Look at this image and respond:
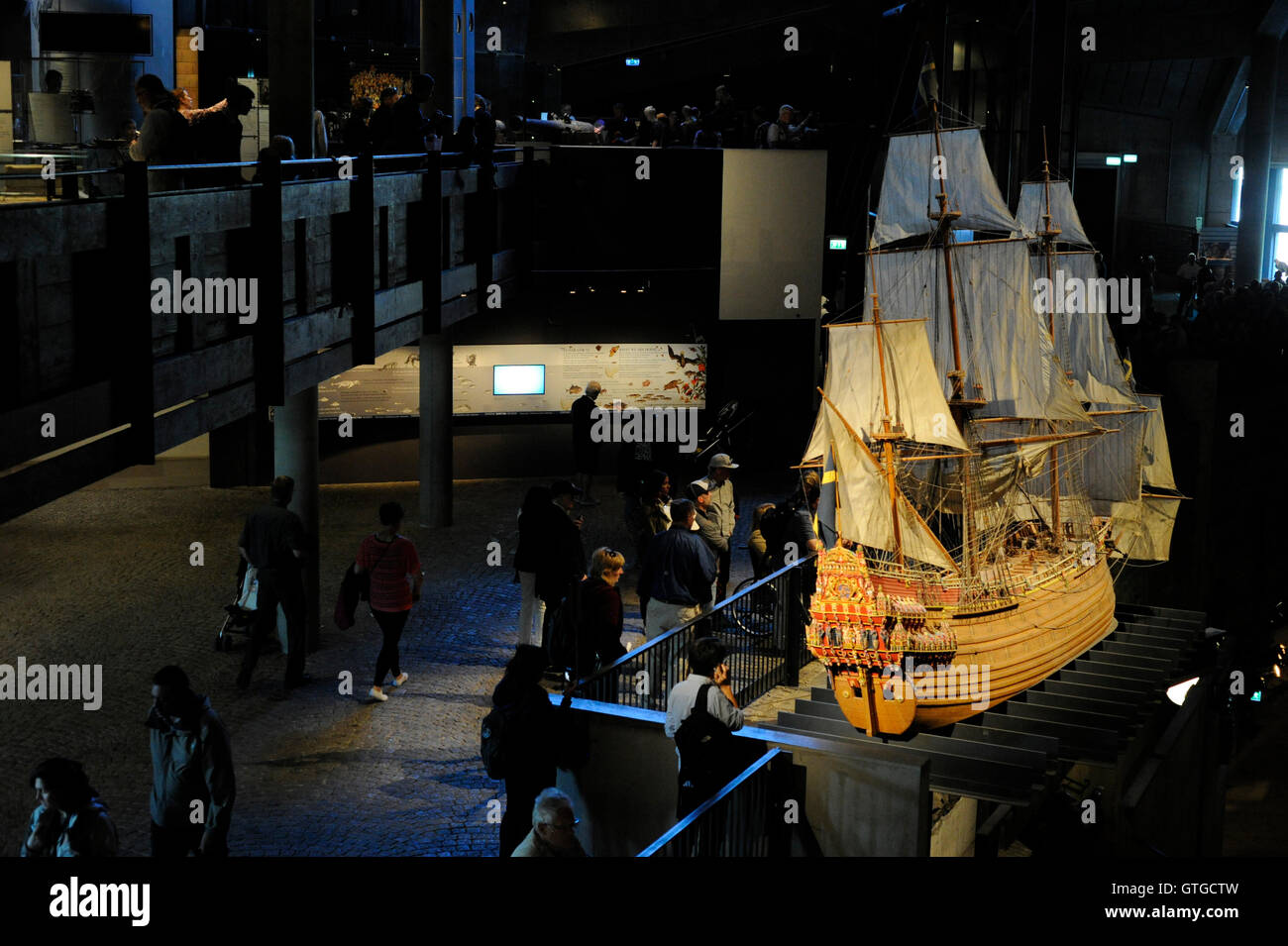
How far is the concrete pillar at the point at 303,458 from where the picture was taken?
1588 cm

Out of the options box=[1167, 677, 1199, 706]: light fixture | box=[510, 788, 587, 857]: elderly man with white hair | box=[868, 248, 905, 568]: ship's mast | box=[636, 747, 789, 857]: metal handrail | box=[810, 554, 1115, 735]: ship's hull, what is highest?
box=[868, 248, 905, 568]: ship's mast

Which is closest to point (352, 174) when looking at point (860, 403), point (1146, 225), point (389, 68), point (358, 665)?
point (358, 665)

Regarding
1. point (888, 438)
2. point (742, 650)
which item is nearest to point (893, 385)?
point (888, 438)

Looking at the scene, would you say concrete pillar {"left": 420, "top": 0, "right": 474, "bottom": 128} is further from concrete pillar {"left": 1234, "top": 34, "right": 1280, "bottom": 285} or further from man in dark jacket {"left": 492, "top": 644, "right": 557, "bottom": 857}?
concrete pillar {"left": 1234, "top": 34, "right": 1280, "bottom": 285}

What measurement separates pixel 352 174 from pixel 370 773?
567 centimetres

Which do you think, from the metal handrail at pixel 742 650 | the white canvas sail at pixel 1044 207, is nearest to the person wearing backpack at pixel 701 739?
the metal handrail at pixel 742 650

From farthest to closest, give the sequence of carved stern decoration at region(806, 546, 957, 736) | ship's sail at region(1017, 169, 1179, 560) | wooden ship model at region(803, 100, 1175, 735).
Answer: ship's sail at region(1017, 169, 1179, 560) → wooden ship model at region(803, 100, 1175, 735) → carved stern decoration at region(806, 546, 957, 736)

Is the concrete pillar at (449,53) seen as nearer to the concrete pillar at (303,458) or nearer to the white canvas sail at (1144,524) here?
the concrete pillar at (303,458)

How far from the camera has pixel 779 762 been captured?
32.0 ft

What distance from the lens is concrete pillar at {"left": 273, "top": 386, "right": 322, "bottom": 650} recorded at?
15875 mm

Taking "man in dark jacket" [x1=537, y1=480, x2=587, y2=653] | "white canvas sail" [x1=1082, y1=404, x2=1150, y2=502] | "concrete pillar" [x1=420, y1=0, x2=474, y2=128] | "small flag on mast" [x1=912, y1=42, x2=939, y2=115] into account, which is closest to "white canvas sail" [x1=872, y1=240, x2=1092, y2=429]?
"white canvas sail" [x1=1082, y1=404, x2=1150, y2=502]

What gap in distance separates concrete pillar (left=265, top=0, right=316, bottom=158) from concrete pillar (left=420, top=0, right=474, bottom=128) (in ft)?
18.8

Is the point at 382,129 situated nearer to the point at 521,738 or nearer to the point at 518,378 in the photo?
the point at 518,378
